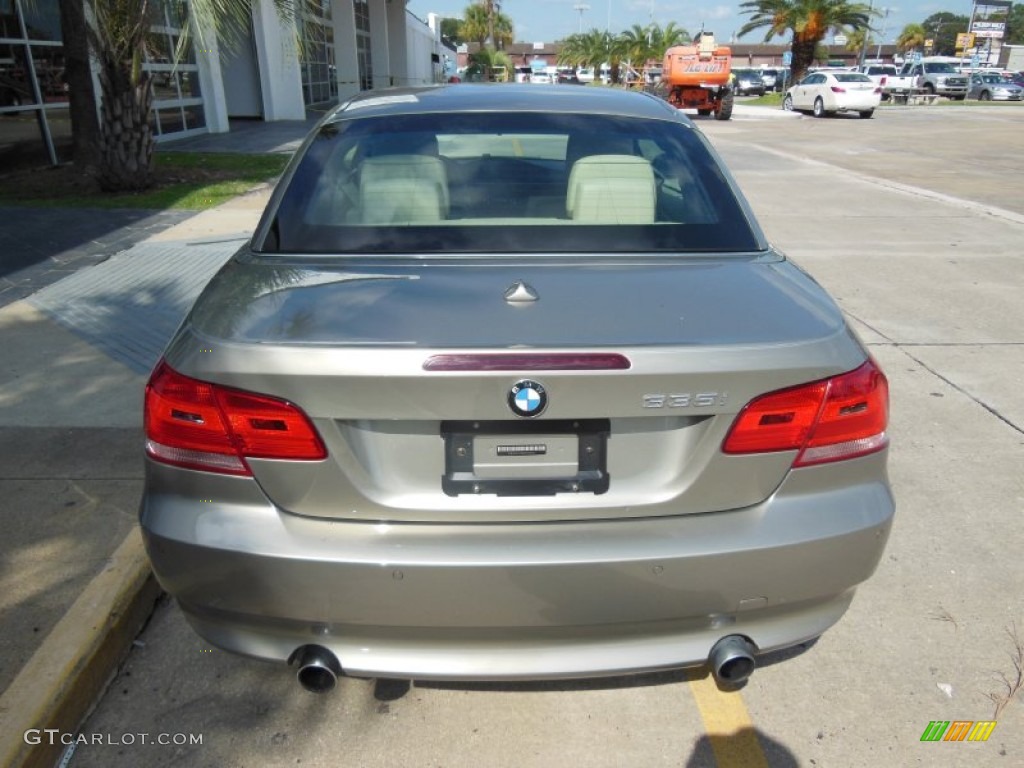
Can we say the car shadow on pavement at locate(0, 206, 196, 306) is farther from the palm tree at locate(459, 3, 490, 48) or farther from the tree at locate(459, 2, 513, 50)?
the palm tree at locate(459, 3, 490, 48)

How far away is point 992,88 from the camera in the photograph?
137ft

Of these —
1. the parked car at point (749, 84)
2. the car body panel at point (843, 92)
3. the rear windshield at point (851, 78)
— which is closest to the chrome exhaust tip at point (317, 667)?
the car body panel at point (843, 92)

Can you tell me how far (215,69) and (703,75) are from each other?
1936 centimetres

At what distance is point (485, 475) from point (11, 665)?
5.78ft

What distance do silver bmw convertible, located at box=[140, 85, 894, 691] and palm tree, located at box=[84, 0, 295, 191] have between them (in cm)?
893

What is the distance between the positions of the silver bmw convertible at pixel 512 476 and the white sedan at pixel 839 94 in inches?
1239

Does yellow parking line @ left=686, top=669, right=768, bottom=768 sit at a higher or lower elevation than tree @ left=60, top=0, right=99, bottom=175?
lower

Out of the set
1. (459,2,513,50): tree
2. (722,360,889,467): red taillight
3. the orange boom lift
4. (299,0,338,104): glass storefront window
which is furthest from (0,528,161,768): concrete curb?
(459,2,513,50): tree

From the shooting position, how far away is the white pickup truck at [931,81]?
42500mm

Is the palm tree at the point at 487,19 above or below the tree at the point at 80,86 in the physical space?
above

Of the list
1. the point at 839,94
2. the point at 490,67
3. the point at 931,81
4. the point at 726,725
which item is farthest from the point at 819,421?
the point at 490,67

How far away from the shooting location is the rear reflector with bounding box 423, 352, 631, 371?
1854mm

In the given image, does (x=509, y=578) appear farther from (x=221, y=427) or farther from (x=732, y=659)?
(x=221, y=427)

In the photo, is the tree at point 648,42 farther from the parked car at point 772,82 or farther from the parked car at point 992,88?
the parked car at point 992,88
